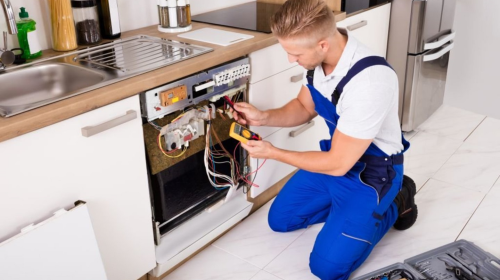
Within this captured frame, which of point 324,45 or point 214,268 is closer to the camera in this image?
point 324,45

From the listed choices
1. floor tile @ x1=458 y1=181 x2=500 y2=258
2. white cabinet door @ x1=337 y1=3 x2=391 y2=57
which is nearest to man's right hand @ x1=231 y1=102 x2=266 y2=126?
white cabinet door @ x1=337 y1=3 x2=391 y2=57

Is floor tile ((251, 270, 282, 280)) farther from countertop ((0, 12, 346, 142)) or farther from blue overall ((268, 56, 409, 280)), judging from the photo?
countertop ((0, 12, 346, 142))

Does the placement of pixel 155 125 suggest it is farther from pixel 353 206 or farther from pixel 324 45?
pixel 353 206

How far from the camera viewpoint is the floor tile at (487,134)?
10.2 ft

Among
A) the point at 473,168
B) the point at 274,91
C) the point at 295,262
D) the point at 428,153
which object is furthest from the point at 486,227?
the point at 274,91

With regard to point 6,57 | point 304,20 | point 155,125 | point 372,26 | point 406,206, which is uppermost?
point 304,20

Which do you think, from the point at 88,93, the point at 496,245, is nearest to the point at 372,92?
the point at 88,93

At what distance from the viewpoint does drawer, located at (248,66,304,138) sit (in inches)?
84.2

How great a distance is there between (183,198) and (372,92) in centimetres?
85

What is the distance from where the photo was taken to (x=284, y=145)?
2.41 metres

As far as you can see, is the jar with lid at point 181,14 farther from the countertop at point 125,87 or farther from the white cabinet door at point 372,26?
the white cabinet door at point 372,26

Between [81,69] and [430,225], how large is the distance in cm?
165

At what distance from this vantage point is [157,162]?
5.93 ft

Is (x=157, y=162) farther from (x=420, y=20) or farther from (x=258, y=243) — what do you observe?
(x=420, y=20)
